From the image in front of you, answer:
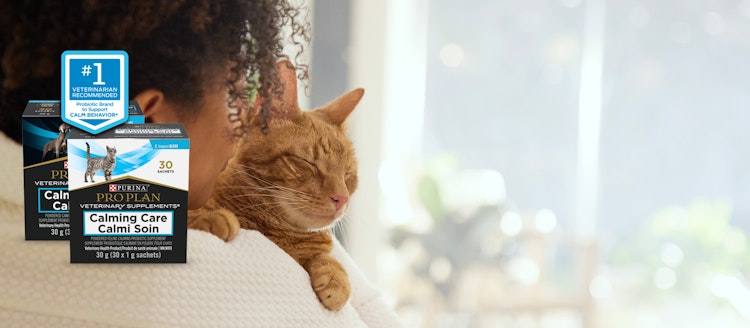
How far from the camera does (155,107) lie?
72cm

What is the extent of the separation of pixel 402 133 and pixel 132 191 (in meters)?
1.91

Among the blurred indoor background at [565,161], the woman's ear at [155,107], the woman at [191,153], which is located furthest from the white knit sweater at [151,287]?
the blurred indoor background at [565,161]

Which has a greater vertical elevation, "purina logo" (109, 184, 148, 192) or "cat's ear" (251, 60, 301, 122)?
"cat's ear" (251, 60, 301, 122)

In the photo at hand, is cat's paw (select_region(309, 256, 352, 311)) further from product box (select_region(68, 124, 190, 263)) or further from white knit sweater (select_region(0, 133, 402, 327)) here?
product box (select_region(68, 124, 190, 263))

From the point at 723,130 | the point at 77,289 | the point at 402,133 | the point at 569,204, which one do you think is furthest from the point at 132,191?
the point at 723,130

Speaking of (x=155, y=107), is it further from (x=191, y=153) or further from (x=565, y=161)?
(x=565, y=161)

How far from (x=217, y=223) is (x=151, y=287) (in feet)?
0.35

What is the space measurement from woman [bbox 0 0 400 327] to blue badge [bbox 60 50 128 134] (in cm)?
3

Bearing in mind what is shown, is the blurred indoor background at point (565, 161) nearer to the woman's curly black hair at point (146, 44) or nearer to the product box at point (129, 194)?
the woman's curly black hair at point (146, 44)

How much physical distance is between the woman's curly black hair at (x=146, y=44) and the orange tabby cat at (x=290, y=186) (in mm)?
27

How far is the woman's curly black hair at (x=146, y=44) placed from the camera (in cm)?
71

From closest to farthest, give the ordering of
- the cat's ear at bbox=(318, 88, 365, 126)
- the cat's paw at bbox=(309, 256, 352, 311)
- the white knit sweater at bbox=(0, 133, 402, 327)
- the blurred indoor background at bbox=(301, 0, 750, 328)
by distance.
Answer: the white knit sweater at bbox=(0, 133, 402, 327) → the cat's paw at bbox=(309, 256, 352, 311) → the cat's ear at bbox=(318, 88, 365, 126) → the blurred indoor background at bbox=(301, 0, 750, 328)

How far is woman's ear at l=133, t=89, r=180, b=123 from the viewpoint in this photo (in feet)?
2.32

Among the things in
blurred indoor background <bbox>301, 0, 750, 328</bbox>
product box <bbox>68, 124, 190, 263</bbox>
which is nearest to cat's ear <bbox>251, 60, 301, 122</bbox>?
product box <bbox>68, 124, 190, 263</bbox>
